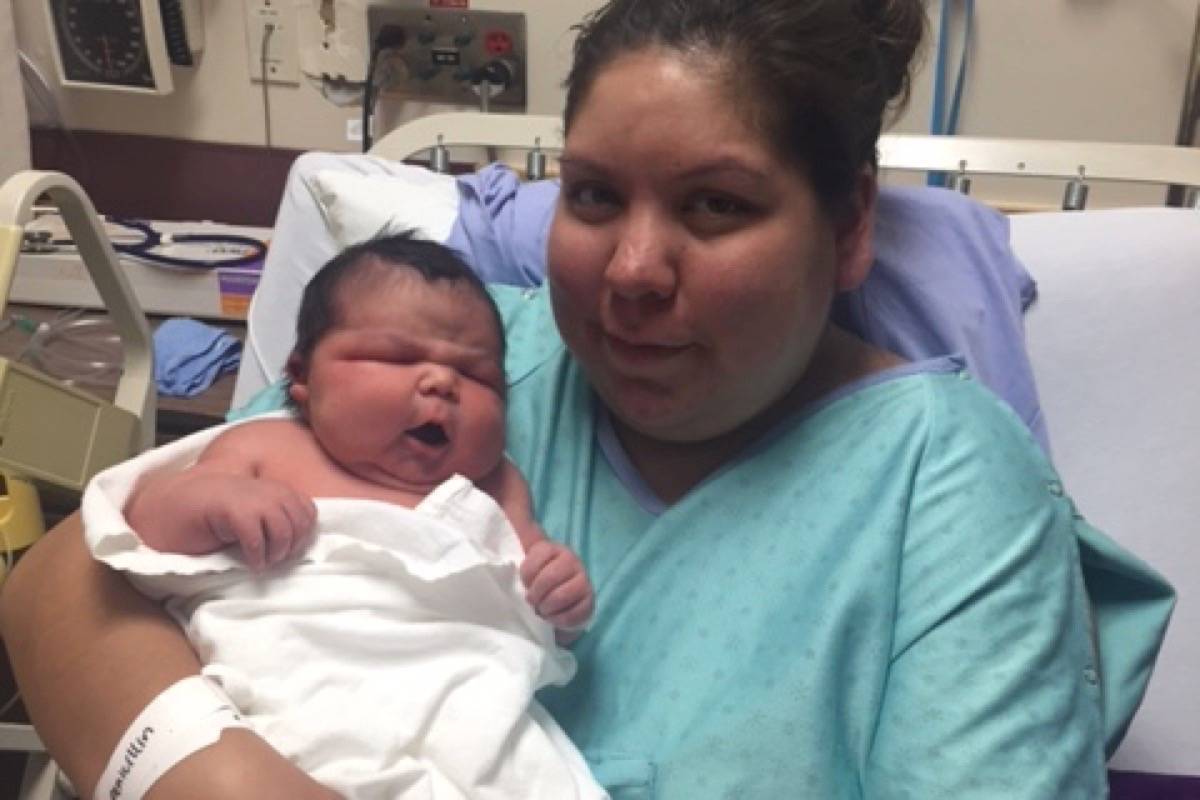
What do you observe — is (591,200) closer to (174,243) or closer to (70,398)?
(70,398)

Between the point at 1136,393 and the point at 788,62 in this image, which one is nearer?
the point at 788,62

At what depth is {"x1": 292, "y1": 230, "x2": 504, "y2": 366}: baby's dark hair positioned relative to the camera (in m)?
1.11

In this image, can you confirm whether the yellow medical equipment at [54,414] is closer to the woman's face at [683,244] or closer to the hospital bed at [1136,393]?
the hospital bed at [1136,393]

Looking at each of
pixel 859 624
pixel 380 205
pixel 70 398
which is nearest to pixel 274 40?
pixel 380 205

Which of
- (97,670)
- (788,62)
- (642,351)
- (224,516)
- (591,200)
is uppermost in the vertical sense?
(788,62)

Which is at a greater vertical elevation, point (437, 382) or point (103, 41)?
point (103, 41)

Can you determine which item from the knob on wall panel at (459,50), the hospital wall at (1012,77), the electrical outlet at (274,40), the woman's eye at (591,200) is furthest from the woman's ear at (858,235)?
the electrical outlet at (274,40)

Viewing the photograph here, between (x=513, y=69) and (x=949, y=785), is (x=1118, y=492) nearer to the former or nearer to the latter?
(x=949, y=785)

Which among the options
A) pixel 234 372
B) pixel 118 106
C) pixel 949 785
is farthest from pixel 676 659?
pixel 118 106

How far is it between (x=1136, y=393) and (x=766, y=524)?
0.62m

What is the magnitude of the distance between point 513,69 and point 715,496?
142 cm

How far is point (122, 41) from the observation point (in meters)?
2.28


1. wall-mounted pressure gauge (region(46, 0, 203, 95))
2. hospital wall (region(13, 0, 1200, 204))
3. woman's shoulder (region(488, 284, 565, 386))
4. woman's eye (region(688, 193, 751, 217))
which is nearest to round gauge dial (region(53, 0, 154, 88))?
wall-mounted pressure gauge (region(46, 0, 203, 95))

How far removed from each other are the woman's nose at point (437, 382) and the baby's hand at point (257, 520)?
6.5 inches
